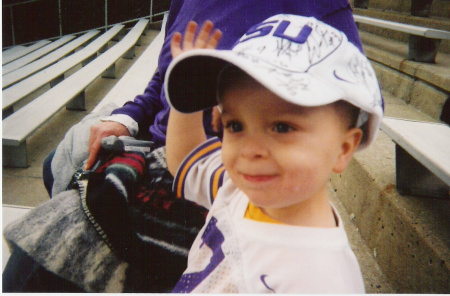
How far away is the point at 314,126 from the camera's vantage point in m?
0.34

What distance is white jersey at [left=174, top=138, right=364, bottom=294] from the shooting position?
35 centimetres

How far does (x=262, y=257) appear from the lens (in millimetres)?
372

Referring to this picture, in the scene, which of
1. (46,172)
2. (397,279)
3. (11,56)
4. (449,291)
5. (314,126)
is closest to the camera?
(314,126)

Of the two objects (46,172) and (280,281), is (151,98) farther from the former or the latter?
(280,281)

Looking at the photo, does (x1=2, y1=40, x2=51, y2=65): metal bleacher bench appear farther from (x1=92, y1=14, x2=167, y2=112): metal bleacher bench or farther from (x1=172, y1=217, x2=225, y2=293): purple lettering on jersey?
(x1=172, y1=217, x2=225, y2=293): purple lettering on jersey

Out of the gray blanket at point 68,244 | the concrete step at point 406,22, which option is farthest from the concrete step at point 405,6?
the gray blanket at point 68,244

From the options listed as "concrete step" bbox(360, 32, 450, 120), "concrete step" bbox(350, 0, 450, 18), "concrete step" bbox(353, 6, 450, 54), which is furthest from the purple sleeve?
"concrete step" bbox(350, 0, 450, 18)

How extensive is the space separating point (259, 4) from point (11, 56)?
747 mm

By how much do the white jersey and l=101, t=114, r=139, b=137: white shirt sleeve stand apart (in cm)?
33

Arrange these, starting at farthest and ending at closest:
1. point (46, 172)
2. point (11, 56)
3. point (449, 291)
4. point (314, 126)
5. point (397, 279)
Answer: point (11, 56) < point (46, 172) < point (397, 279) < point (449, 291) < point (314, 126)

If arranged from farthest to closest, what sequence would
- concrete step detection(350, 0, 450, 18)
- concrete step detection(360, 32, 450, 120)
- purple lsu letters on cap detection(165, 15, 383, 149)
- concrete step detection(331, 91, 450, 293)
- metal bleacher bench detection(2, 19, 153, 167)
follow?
concrete step detection(350, 0, 450, 18) < concrete step detection(360, 32, 450, 120) < metal bleacher bench detection(2, 19, 153, 167) < concrete step detection(331, 91, 450, 293) < purple lsu letters on cap detection(165, 15, 383, 149)

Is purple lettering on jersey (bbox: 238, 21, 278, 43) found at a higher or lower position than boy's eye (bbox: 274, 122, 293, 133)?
higher

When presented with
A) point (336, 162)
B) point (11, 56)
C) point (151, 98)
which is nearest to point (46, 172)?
point (151, 98)

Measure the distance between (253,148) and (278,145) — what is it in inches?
0.9
